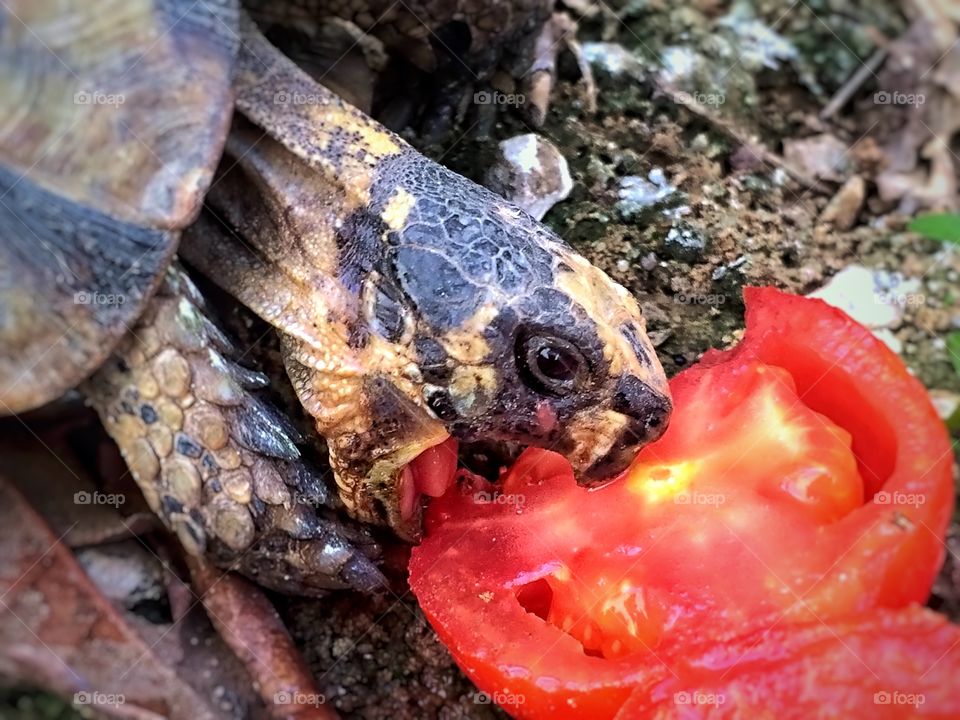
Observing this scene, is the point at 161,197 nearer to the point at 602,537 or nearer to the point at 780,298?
the point at 602,537

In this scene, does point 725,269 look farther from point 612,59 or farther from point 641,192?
point 612,59

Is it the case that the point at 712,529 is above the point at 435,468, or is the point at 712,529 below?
above

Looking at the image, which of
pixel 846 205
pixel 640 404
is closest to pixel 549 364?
pixel 640 404

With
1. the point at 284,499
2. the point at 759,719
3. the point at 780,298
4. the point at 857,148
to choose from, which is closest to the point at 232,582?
the point at 284,499

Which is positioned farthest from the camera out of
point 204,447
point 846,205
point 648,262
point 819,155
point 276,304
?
point 819,155

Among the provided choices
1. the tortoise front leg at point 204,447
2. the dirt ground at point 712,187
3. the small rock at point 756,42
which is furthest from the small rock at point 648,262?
the small rock at point 756,42

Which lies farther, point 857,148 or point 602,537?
point 857,148
